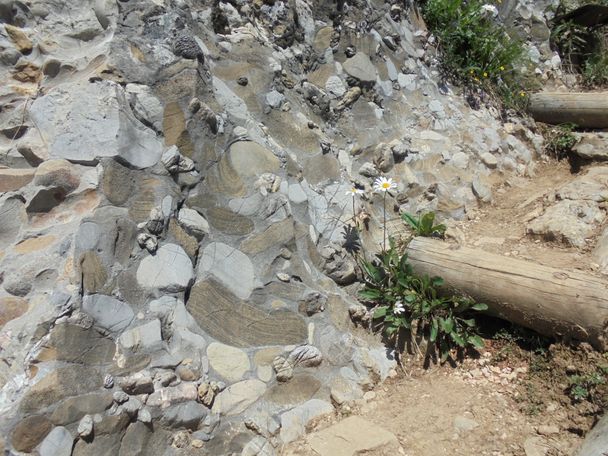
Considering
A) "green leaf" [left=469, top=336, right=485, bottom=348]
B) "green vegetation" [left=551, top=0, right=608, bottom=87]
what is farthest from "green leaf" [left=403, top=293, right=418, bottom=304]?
"green vegetation" [left=551, top=0, right=608, bottom=87]

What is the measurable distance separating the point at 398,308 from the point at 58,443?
2.01m

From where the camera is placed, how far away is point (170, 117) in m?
3.28

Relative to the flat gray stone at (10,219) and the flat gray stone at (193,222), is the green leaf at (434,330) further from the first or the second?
the flat gray stone at (10,219)

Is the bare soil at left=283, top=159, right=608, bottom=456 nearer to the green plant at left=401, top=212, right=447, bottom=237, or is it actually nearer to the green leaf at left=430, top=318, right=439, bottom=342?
the green leaf at left=430, top=318, right=439, bottom=342

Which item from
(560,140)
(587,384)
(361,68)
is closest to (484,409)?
A: (587,384)

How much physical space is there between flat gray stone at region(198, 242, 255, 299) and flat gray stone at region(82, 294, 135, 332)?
0.50 metres

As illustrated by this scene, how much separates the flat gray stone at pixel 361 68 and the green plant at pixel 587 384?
2.89 metres

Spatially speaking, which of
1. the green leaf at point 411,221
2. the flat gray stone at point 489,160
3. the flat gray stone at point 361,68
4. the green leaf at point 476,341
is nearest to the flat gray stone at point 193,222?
the green leaf at point 411,221

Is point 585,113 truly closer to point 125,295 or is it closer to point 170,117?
point 170,117

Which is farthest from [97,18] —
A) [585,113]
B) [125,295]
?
[585,113]

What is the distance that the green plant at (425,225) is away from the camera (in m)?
3.83

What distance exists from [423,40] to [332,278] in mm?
3081

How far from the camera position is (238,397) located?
2.79 metres

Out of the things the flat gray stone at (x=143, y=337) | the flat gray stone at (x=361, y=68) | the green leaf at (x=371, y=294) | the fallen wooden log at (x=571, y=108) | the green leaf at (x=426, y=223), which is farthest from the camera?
the fallen wooden log at (x=571, y=108)
